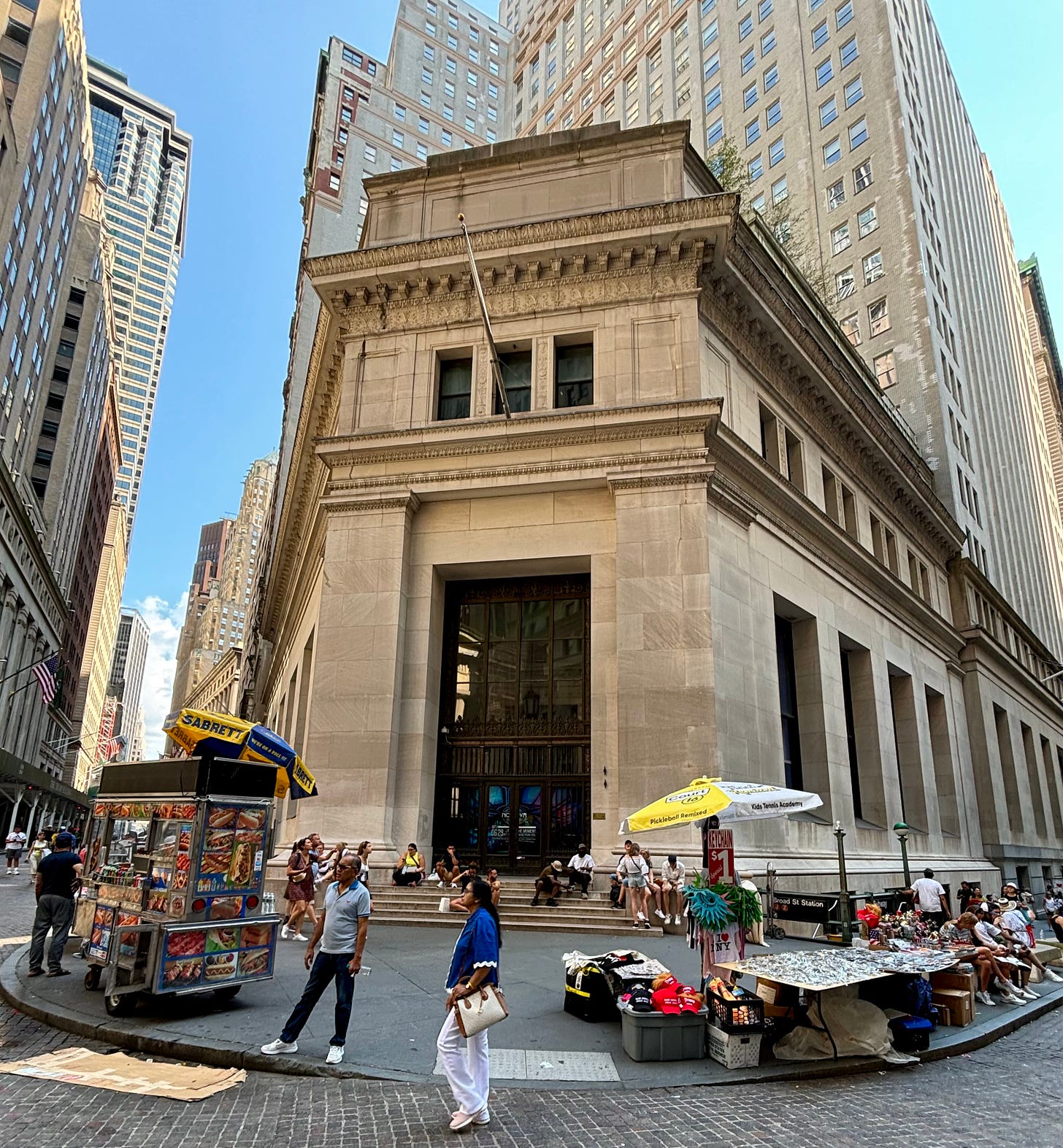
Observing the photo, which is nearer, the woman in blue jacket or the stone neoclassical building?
the woman in blue jacket

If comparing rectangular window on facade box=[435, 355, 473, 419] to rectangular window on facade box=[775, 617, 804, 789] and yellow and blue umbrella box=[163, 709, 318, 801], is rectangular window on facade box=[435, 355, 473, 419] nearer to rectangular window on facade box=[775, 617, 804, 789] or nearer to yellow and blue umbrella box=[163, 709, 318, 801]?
rectangular window on facade box=[775, 617, 804, 789]

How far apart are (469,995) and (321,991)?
2040mm

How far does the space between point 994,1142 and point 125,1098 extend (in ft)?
23.0

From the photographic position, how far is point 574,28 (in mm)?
85250

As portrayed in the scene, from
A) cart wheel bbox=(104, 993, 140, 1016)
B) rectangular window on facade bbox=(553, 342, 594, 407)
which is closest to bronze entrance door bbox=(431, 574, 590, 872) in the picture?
rectangular window on facade bbox=(553, 342, 594, 407)

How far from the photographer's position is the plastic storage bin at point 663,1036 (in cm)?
796

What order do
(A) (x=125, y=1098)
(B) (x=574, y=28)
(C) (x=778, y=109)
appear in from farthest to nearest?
(B) (x=574, y=28), (C) (x=778, y=109), (A) (x=125, y=1098)

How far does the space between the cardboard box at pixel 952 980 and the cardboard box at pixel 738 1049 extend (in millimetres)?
4011

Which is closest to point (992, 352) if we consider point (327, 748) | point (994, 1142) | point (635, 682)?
point (635, 682)

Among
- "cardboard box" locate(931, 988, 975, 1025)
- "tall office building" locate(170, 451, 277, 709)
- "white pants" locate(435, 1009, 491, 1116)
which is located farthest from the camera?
"tall office building" locate(170, 451, 277, 709)

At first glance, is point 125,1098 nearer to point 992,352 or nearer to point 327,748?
point 327,748

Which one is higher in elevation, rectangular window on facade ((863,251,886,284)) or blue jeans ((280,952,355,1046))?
rectangular window on facade ((863,251,886,284))

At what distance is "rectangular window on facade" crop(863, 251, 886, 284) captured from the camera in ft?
156

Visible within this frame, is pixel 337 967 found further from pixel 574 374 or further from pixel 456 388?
pixel 456 388
